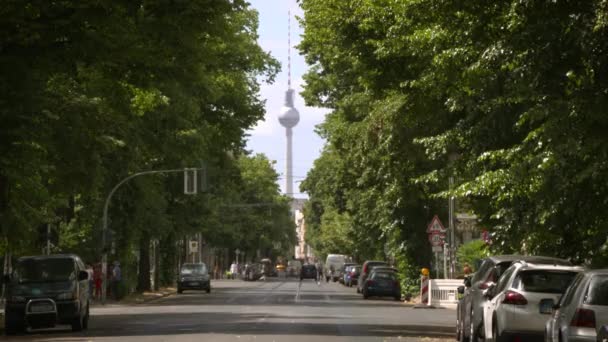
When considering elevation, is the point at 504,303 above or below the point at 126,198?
below

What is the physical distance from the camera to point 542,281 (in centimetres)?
2047

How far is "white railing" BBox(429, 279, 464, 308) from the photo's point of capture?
45.8 meters

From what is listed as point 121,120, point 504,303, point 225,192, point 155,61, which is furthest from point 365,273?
point 504,303

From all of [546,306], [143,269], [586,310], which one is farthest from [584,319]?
[143,269]

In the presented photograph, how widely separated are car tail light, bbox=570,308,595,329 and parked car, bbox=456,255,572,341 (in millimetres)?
6044

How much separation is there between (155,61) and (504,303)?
389 inches

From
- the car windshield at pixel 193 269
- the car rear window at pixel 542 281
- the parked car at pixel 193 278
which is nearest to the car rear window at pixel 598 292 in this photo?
the car rear window at pixel 542 281

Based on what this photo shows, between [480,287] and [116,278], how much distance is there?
33.4 m

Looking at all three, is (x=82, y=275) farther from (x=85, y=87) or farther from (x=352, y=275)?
(x=352, y=275)

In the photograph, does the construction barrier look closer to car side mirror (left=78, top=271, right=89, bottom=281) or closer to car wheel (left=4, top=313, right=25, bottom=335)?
car side mirror (left=78, top=271, right=89, bottom=281)

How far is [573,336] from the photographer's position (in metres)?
15.3

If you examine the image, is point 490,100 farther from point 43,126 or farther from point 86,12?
point 43,126

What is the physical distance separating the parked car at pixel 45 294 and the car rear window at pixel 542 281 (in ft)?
43.4

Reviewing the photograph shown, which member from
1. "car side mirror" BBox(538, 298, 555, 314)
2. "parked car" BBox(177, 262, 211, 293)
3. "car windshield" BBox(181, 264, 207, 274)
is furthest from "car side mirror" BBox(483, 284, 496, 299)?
"car windshield" BBox(181, 264, 207, 274)
